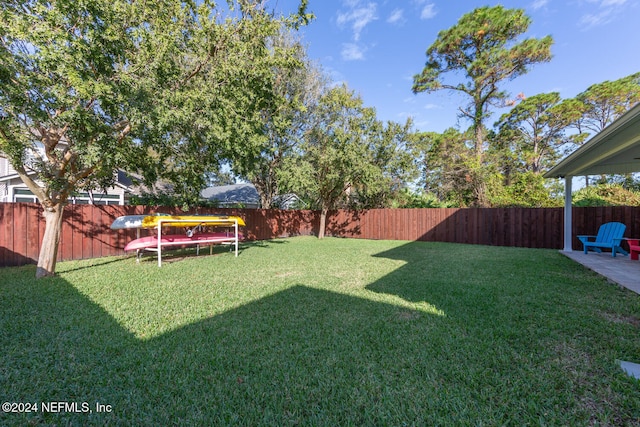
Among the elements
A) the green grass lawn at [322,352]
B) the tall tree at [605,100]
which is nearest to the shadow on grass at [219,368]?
the green grass lawn at [322,352]

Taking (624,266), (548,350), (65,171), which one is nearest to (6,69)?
(65,171)

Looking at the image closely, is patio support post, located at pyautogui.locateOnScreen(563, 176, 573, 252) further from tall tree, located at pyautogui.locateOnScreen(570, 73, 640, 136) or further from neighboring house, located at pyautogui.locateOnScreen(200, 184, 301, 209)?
neighboring house, located at pyautogui.locateOnScreen(200, 184, 301, 209)

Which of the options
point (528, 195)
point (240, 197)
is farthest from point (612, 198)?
point (240, 197)

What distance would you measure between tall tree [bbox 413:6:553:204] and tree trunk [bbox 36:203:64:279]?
53.9 ft

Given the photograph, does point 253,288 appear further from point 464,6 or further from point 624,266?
point 464,6

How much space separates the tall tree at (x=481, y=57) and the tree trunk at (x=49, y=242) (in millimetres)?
16438

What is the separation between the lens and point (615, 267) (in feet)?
19.0

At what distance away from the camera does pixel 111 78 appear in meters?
4.73

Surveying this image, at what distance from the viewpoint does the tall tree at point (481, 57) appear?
47.1 feet

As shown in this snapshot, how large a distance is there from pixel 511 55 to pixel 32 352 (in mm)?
19928

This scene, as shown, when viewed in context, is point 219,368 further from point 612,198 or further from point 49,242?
point 612,198

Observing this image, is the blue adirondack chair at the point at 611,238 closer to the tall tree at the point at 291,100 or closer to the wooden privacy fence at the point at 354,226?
the wooden privacy fence at the point at 354,226

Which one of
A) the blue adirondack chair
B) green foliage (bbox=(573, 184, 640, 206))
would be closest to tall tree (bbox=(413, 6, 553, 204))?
green foliage (bbox=(573, 184, 640, 206))

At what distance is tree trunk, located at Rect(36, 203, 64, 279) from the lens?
512cm
